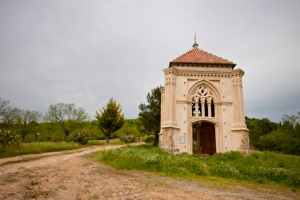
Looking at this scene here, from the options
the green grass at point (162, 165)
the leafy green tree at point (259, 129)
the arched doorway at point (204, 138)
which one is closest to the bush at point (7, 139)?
the green grass at point (162, 165)

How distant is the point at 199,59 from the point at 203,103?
3.92 meters

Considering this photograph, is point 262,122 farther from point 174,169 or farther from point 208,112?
point 174,169

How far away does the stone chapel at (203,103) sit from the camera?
16188 millimetres

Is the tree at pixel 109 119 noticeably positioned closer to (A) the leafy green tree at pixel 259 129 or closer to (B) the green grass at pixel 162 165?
(B) the green grass at pixel 162 165

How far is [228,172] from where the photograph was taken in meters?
11.3

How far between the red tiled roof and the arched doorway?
17.9 ft

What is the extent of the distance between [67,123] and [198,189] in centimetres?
3412

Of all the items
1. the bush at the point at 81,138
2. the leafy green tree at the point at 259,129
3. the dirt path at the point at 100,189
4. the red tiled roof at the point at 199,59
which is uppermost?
the red tiled roof at the point at 199,59

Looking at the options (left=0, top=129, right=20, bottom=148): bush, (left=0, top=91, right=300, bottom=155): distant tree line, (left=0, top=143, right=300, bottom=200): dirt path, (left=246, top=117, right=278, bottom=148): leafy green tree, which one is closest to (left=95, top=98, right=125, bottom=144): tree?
(left=0, top=91, right=300, bottom=155): distant tree line

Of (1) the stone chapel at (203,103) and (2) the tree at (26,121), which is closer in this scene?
(1) the stone chapel at (203,103)

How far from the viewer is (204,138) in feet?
63.4

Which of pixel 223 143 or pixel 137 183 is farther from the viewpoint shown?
pixel 223 143

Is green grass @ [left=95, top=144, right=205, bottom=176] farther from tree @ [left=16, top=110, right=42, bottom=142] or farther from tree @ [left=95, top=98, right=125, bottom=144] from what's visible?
tree @ [left=16, top=110, right=42, bottom=142]

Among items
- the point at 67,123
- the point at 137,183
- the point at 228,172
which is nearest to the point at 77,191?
the point at 137,183
